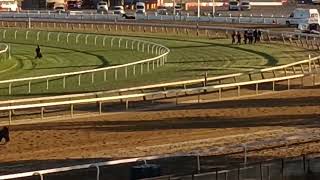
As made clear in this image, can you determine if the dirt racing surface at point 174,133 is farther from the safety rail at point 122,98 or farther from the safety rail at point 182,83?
the safety rail at point 182,83

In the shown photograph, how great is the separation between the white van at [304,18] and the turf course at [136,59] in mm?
8928

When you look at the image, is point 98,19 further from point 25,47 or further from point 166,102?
point 166,102

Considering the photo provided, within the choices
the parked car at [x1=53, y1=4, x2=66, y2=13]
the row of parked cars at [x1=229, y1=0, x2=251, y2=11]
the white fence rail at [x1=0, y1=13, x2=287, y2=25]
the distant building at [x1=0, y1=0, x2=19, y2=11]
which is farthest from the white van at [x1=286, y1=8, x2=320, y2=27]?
the distant building at [x1=0, y1=0, x2=19, y2=11]

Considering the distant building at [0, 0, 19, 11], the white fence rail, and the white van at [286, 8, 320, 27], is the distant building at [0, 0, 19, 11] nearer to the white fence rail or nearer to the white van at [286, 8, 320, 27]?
the white fence rail

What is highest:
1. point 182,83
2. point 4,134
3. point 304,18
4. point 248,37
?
point 4,134

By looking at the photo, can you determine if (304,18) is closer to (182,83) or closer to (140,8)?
(140,8)

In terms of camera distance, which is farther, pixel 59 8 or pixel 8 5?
pixel 8 5

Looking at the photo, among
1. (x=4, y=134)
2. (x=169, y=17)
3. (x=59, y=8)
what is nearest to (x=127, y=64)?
(x=4, y=134)

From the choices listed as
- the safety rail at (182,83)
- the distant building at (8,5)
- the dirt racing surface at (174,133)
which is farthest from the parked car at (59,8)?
the dirt racing surface at (174,133)

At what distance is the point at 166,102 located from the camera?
65.0ft

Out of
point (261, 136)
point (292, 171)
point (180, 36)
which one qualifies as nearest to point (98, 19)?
point (180, 36)

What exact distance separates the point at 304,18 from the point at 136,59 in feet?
68.0

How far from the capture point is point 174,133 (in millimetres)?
15531

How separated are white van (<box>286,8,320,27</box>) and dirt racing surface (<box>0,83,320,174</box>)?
98.2ft
